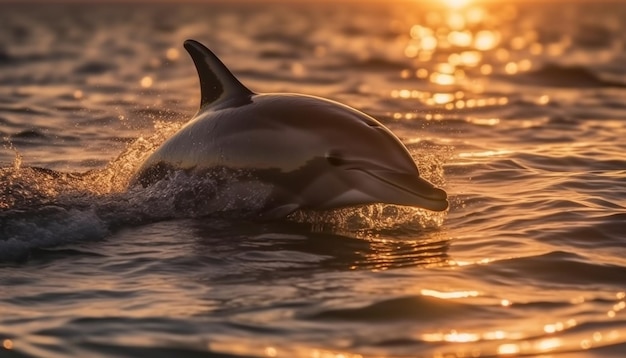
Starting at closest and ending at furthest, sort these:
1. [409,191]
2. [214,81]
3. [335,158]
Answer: [409,191], [335,158], [214,81]

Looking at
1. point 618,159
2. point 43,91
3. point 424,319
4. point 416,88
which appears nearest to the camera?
point 424,319

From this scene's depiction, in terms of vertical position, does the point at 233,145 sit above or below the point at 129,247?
above

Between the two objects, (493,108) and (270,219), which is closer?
(270,219)

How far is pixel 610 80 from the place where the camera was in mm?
26594

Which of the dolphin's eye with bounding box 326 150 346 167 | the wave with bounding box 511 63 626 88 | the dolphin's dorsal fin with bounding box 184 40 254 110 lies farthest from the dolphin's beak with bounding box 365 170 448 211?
the wave with bounding box 511 63 626 88

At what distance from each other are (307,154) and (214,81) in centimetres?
166

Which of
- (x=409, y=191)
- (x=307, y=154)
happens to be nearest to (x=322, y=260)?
(x=409, y=191)

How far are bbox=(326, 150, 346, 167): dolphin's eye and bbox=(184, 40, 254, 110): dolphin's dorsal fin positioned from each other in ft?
4.24

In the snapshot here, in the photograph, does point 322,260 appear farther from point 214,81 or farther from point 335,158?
point 214,81

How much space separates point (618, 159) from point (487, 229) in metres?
4.39

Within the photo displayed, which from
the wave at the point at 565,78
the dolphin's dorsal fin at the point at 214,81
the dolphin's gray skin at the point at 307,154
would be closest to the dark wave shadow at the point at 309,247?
the dolphin's gray skin at the point at 307,154

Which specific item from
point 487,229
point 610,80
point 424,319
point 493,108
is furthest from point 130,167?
point 610,80

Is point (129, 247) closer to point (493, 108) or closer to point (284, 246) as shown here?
point (284, 246)

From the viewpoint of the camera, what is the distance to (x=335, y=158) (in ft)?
27.4
